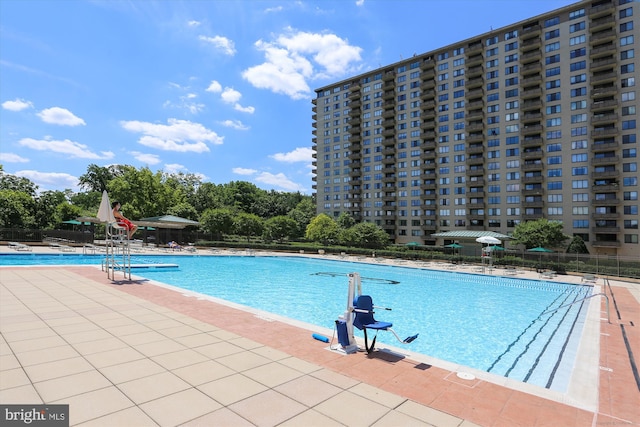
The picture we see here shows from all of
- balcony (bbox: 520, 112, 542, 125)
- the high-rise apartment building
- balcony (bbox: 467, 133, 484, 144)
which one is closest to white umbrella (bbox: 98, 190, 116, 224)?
the high-rise apartment building

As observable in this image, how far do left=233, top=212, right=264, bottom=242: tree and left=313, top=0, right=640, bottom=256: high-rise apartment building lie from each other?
101 ft

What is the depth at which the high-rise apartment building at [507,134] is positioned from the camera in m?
52.5

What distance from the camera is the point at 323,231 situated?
207ft

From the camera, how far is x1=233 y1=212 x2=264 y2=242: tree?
57.6 m

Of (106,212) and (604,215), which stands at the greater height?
(604,215)

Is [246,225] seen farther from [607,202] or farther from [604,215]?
[607,202]

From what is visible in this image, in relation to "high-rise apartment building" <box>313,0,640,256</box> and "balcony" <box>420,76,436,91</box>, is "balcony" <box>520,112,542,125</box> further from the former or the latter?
"balcony" <box>420,76,436,91</box>

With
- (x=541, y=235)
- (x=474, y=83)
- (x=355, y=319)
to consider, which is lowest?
(x=355, y=319)

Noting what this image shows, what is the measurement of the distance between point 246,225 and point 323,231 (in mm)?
14075

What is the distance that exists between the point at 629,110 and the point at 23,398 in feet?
234

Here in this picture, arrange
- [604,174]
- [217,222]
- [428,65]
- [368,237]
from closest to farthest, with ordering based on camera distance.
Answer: [604,174] → [368,237] → [217,222] → [428,65]

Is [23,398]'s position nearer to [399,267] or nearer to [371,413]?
[371,413]

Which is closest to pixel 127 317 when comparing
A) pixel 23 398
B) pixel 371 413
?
pixel 23 398

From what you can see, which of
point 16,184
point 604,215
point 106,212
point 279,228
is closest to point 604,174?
point 604,215
